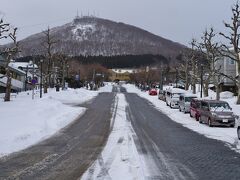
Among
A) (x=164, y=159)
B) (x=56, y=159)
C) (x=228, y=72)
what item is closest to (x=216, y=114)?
(x=164, y=159)

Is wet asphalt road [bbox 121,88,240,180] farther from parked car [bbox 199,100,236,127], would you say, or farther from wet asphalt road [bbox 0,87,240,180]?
parked car [bbox 199,100,236,127]

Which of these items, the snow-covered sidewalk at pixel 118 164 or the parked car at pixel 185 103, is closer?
the snow-covered sidewalk at pixel 118 164

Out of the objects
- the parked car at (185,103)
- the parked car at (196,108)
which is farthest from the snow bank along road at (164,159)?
the parked car at (185,103)

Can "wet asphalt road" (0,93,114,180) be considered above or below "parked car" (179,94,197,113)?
below

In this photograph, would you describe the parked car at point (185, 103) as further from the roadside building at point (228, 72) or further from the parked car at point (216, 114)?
the roadside building at point (228, 72)

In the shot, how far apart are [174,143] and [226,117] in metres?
11.0

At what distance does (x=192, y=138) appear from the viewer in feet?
74.6

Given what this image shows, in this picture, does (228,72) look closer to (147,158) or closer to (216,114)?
(216,114)

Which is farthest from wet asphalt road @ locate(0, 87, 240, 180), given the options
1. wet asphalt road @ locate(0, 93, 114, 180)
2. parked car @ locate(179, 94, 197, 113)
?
parked car @ locate(179, 94, 197, 113)

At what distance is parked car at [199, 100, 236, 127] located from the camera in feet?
99.3

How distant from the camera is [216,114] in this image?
30562mm

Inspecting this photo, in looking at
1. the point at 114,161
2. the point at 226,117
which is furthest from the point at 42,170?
the point at 226,117

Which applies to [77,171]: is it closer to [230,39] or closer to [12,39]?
[230,39]

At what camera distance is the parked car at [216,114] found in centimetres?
3028
